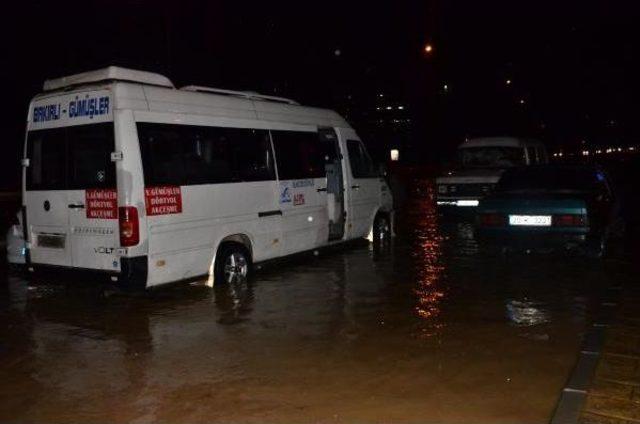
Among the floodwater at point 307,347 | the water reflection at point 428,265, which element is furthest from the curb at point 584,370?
the water reflection at point 428,265

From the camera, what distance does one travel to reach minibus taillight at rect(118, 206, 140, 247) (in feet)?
23.0

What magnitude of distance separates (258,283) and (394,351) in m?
3.67

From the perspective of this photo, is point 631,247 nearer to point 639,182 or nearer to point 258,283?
point 258,283

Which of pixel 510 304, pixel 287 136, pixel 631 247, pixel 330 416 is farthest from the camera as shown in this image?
pixel 631 247

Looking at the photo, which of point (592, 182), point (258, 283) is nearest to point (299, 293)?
point (258, 283)

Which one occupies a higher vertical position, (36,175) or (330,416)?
(36,175)

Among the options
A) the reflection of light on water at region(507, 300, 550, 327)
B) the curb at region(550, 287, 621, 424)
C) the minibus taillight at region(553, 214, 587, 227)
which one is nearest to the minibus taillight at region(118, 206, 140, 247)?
the reflection of light on water at region(507, 300, 550, 327)

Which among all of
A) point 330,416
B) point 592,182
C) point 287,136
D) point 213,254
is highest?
point 287,136

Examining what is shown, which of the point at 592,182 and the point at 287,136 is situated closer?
the point at 287,136

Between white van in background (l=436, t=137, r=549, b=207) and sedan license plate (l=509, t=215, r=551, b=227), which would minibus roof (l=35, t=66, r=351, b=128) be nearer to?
sedan license plate (l=509, t=215, r=551, b=227)

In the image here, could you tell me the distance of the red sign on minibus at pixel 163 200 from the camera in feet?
23.6

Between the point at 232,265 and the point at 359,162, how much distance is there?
397cm

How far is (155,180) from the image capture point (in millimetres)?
7328

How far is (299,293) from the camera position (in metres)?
8.41
